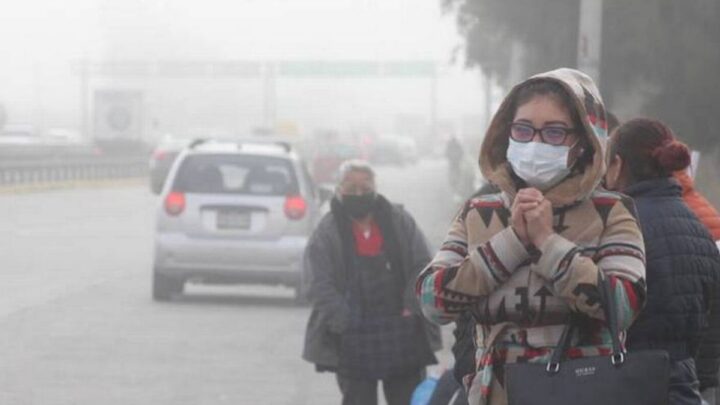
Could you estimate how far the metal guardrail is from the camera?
48344mm

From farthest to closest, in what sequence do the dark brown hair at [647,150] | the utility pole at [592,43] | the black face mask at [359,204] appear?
the utility pole at [592,43], the black face mask at [359,204], the dark brown hair at [647,150]

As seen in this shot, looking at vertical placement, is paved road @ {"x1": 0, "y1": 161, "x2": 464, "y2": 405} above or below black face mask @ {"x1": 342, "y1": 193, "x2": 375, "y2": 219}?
below

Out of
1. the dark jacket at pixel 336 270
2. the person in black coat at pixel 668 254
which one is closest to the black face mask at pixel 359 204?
the dark jacket at pixel 336 270

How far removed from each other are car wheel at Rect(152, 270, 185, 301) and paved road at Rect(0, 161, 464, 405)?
12 cm

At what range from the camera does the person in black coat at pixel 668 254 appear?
5277mm

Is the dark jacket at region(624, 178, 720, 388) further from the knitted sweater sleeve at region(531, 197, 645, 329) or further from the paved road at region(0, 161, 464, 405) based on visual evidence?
the paved road at region(0, 161, 464, 405)

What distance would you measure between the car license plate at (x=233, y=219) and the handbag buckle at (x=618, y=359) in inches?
573

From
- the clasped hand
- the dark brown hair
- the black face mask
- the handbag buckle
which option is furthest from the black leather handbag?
the black face mask

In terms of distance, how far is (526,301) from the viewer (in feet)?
15.4

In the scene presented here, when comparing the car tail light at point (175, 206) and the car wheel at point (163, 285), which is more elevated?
the car tail light at point (175, 206)

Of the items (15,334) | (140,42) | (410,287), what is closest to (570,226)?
(410,287)

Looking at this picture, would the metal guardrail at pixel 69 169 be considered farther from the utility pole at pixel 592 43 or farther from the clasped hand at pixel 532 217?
the clasped hand at pixel 532 217

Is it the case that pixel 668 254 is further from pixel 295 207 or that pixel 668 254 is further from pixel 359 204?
pixel 295 207

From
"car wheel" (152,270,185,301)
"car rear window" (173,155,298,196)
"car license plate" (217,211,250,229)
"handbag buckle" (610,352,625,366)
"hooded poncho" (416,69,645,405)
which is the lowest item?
"car wheel" (152,270,185,301)
